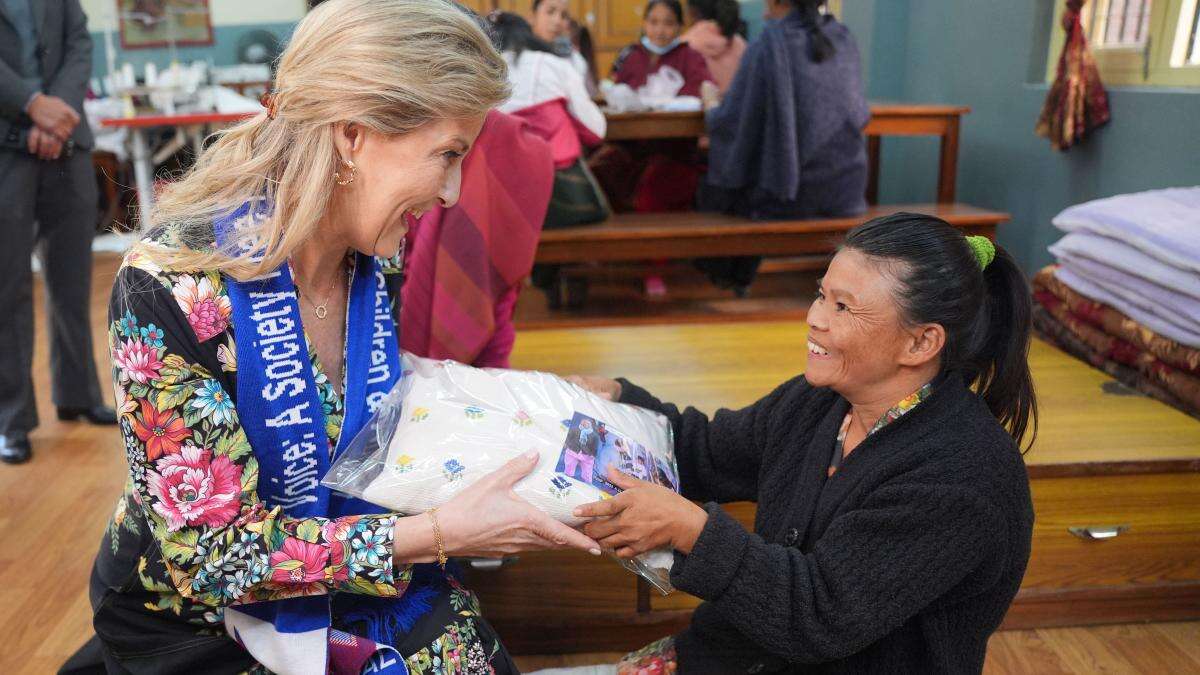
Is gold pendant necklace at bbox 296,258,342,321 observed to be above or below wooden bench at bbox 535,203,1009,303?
above

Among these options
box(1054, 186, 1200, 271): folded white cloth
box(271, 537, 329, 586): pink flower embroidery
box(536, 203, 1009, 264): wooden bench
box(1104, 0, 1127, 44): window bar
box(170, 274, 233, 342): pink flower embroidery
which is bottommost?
box(536, 203, 1009, 264): wooden bench

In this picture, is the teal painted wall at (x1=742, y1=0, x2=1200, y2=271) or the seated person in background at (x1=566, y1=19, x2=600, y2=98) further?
the seated person in background at (x1=566, y1=19, x2=600, y2=98)

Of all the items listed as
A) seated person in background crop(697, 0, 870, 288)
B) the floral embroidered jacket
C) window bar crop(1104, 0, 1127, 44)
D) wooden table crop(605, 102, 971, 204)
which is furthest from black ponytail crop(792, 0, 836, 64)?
the floral embroidered jacket

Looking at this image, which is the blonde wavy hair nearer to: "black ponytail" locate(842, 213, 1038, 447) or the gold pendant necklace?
the gold pendant necklace

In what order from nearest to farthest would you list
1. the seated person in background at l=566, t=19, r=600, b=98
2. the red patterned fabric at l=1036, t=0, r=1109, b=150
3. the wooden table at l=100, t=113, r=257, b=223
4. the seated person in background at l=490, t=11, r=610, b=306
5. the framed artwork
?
the red patterned fabric at l=1036, t=0, r=1109, b=150, the seated person in background at l=490, t=11, r=610, b=306, the wooden table at l=100, t=113, r=257, b=223, the seated person in background at l=566, t=19, r=600, b=98, the framed artwork

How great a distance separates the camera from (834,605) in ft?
3.49

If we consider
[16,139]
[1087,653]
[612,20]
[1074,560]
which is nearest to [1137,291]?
[1074,560]

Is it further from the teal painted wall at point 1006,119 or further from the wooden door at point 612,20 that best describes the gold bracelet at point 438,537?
the wooden door at point 612,20

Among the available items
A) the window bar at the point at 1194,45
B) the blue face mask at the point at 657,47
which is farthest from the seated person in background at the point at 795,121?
the blue face mask at the point at 657,47

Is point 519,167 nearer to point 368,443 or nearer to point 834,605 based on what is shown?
point 368,443

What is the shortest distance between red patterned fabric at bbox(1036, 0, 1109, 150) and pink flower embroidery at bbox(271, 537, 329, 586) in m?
2.61

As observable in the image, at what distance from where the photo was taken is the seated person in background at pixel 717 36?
16.3 feet

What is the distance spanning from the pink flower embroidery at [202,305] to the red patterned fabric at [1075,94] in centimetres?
260

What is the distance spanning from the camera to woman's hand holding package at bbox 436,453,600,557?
107cm
